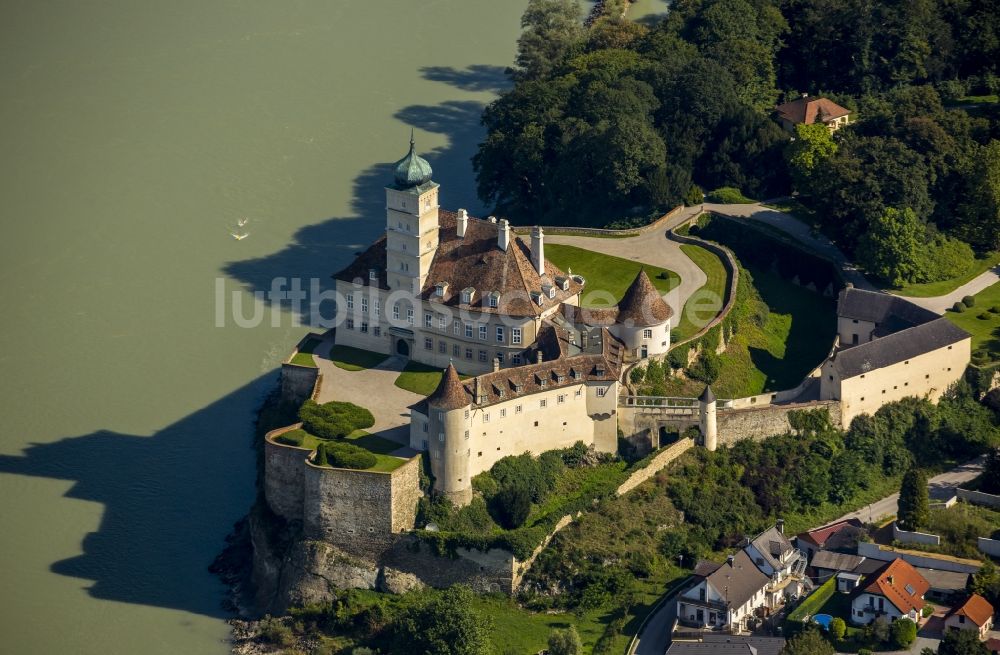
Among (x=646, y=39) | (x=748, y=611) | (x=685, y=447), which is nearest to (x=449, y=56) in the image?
(x=646, y=39)

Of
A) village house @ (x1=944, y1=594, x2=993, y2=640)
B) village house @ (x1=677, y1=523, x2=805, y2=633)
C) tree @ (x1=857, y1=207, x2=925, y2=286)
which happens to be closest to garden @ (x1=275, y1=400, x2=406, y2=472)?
village house @ (x1=677, y1=523, x2=805, y2=633)

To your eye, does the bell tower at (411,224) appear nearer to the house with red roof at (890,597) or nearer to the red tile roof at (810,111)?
the house with red roof at (890,597)

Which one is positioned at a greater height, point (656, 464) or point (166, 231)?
point (166, 231)

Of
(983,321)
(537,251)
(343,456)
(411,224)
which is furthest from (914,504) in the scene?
(411,224)

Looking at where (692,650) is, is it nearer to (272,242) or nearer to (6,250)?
(272,242)

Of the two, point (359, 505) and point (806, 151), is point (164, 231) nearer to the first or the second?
point (359, 505)
